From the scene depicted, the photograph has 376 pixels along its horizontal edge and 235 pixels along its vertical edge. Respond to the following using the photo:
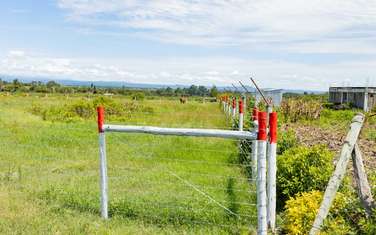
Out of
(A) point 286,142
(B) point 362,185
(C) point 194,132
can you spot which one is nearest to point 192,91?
(A) point 286,142

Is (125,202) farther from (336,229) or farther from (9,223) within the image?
(336,229)

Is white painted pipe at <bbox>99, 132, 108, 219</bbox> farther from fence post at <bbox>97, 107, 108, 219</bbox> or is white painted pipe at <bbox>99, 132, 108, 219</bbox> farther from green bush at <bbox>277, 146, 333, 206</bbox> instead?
green bush at <bbox>277, 146, 333, 206</bbox>

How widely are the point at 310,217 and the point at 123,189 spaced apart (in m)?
3.61

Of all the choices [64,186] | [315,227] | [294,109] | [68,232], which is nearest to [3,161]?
[64,186]

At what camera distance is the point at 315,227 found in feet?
14.1

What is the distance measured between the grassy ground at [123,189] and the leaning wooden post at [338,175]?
1.29m

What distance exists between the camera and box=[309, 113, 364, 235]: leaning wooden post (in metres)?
4.21

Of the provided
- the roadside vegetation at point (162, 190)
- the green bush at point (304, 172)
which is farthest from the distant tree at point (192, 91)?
the green bush at point (304, 172)

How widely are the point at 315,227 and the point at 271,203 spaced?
3.32 ft

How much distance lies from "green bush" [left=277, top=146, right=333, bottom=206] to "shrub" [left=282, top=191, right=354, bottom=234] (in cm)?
81

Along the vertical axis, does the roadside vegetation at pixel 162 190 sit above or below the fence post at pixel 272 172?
below

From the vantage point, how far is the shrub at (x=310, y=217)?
4.38 meters

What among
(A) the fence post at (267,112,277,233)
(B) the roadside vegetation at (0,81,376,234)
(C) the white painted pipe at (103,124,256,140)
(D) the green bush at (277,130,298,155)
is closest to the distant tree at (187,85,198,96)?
(B) the roadside vegetation at (0,81,376,234)

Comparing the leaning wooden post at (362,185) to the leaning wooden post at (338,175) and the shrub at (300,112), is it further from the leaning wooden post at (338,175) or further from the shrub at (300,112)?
the shrub at (300,112)
